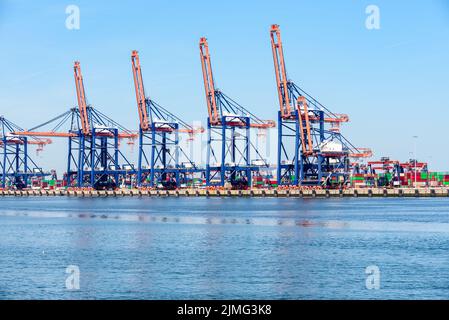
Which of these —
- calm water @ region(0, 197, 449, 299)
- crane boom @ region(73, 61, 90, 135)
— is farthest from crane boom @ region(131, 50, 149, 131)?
calm water @ region(0, 197, 449, 299)

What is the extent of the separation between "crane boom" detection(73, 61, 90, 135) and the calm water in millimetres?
98970

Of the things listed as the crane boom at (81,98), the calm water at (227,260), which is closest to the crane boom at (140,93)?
the crane boom at (81,98)

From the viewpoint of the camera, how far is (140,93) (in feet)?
515

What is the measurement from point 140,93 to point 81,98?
A: 14397 mm

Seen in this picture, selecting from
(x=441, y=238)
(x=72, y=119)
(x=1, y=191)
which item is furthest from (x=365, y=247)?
(x=1, y=191)

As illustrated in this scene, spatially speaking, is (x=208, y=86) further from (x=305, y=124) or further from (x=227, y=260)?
(x=227, y=260)

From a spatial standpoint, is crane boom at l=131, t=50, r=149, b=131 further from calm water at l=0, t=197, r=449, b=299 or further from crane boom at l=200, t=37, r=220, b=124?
calm water at l=0, t=197, r=449, b=299

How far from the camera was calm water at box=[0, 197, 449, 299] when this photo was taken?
3080 cm

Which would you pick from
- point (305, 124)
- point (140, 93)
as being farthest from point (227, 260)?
point (140, 93)

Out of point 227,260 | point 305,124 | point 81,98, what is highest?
point 81,98

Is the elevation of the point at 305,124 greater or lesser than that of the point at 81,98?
lesser

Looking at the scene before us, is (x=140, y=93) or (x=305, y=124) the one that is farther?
(x=140, y=93)

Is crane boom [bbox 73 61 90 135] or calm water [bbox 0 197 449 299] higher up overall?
Result: crane boom [bbox 73 61 90 135]

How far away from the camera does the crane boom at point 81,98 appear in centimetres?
16325
